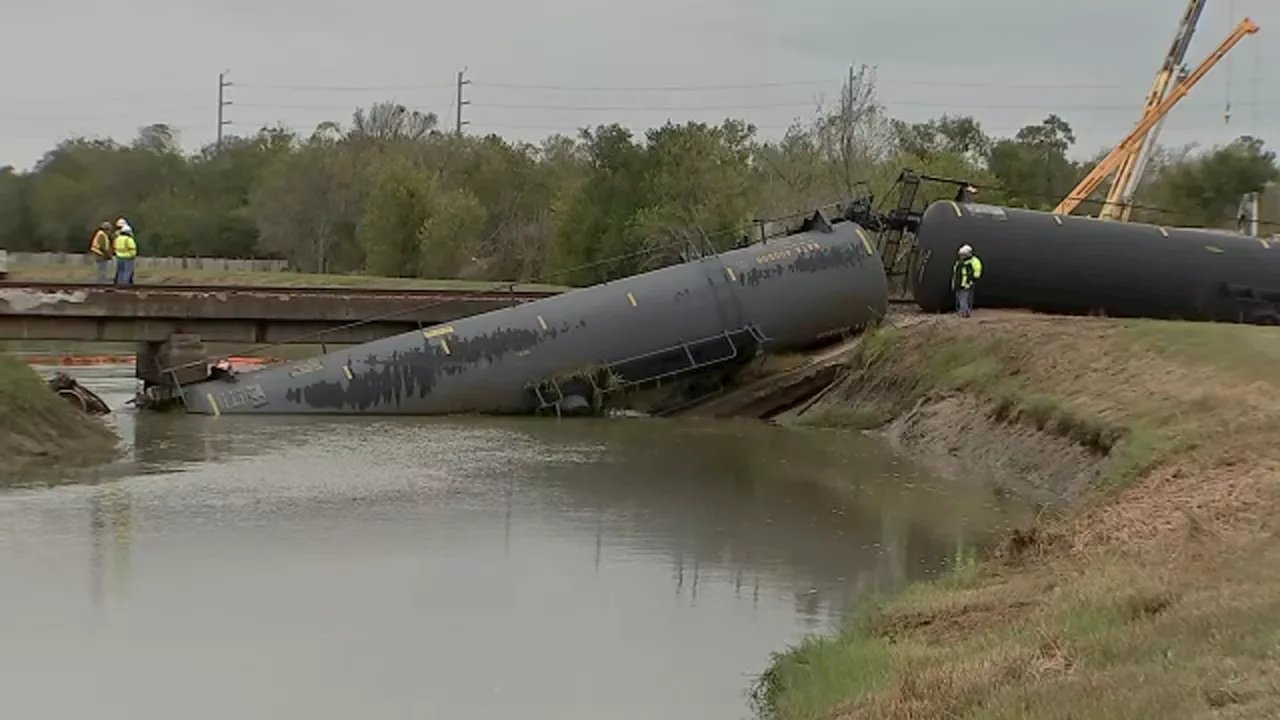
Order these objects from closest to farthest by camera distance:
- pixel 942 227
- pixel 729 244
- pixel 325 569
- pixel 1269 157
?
pixel 325 569 → pixel 942 227 → pixel 729 244 → pixel 1269 157

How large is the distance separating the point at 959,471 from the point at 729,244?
30.5 m

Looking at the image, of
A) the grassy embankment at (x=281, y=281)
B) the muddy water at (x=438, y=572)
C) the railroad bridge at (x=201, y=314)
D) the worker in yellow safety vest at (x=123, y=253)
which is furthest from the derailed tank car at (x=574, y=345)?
the grassy embankment at (x=281, y=281)

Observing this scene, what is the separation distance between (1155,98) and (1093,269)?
1631cm

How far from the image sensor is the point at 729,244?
50.6m

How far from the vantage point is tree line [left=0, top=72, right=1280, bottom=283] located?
56.1 m

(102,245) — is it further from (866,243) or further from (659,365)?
(866,243)

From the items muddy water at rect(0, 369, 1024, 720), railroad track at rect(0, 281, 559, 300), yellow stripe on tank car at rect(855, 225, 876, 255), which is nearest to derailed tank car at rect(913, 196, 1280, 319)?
yellow stripe on tank car at rect(855, 225, 876, 255)

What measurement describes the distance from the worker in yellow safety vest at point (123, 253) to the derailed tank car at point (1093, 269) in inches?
593

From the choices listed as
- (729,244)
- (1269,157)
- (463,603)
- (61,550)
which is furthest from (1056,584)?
(1269,157)

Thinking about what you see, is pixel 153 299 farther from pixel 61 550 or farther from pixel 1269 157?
pixel 1269 157

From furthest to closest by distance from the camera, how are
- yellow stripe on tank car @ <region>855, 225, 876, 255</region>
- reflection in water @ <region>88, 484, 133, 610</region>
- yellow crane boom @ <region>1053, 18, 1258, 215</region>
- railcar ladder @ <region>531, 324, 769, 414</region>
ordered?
yellow crane boom @ <region>1053, 18, 1258, 215</region> < yellow stripe on tank car @ <region>855, 225, 876, 255</region> < railcar ladder @ <region>531, 324, 769, 414</region> < reflection in water @ <region>88, 484, 133, 610</region>

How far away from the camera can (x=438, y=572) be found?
1302 centimetres

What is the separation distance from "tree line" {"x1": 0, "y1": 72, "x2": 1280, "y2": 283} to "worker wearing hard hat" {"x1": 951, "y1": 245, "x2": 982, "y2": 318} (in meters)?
6.51

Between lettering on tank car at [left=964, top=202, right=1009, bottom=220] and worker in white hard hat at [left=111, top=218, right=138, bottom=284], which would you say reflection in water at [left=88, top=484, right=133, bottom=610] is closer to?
worker in white hard hat at [left=111, top=218, right=138, bottom=284]
